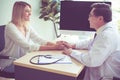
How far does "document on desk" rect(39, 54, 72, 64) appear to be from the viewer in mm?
1717

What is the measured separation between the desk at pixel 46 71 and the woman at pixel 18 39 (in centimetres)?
33

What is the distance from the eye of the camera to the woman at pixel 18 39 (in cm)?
210

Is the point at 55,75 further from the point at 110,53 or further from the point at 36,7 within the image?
the point at 36,7

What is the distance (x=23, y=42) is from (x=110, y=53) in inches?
35.7

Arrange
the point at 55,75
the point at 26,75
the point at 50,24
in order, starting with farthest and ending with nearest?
the point at 50,24
the point at 26,75
the point at 55,75

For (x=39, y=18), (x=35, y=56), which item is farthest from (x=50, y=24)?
(x=35, y=56)

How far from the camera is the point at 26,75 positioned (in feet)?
5.64

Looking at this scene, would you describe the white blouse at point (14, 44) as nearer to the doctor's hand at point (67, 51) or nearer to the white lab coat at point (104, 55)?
the doctor's hand at point (67, 51)

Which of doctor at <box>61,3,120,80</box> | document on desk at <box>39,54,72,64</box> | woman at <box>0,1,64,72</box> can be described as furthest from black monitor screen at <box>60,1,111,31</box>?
document on desk at <box>39,54,72,64</box>

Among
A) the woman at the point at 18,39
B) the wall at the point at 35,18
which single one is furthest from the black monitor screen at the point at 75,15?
the wall at the point at 35,18

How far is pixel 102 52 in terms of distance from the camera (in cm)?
162

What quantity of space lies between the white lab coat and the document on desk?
0.25 feet

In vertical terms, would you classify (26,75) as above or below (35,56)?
below

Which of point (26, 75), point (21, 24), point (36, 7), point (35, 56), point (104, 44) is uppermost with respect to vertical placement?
point (36, 7)
